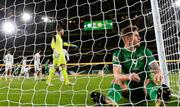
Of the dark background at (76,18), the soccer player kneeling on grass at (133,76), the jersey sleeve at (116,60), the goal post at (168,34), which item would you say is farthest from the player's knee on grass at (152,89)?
the dark background at (76,18)

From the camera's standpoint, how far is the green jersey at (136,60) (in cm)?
448

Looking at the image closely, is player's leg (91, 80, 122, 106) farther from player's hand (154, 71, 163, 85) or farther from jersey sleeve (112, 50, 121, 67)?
player's hand (154, 71, 163, 85)

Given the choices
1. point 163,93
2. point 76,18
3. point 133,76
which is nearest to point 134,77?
point 133,76

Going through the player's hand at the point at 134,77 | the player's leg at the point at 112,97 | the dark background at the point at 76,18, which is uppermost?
the dark background at the point at 76,18

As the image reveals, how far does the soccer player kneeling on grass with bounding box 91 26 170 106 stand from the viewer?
13.6 feet

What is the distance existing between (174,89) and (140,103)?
4.68ft

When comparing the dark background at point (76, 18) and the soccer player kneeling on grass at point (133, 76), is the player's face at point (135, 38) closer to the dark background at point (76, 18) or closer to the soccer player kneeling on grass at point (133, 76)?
the soccer player kneeling on grass at point (133, 76)

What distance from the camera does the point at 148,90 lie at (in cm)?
428

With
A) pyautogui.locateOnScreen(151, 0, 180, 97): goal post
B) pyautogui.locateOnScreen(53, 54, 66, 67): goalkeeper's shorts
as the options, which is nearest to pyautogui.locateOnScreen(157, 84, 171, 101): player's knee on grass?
pyautogui.locateOnScreen(151, 0, 180, 97): goal post

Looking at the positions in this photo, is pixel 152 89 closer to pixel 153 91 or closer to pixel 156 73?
pixel 153 91

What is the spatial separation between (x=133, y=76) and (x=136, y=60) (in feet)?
1.70

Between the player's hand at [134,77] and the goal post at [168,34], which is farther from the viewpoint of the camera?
the goal post at [168,34]

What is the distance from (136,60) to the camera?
14.7ft

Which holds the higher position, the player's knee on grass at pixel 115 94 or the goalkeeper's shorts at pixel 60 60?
the goalkeeper's shorts at pixel 60 60
